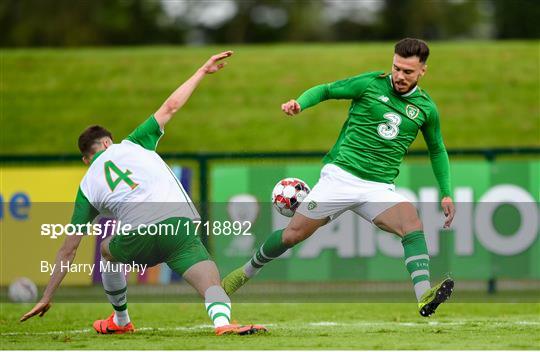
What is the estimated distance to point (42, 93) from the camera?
27.9 m

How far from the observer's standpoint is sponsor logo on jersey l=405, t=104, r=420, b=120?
9625mm

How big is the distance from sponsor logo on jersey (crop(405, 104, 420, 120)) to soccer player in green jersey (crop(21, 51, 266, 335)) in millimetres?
1617

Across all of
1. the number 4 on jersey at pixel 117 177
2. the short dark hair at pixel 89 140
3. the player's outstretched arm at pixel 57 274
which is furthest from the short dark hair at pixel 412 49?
the player's outstretched arm at pixel 57 274

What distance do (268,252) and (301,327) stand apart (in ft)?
3.06

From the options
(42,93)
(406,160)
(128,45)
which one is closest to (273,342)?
(406,160)

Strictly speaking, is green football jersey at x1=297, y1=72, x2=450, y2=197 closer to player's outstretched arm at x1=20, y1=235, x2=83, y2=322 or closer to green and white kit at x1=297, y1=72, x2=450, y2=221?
green and white kit at x1=297, y1=72, x2=450, y2=221

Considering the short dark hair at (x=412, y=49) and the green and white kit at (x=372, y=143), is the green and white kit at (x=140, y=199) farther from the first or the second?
the short dark hair at (x=412, y=49)

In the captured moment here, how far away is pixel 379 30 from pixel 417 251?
38.5 meters

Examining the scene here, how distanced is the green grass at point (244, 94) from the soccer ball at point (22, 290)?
998 centimetres

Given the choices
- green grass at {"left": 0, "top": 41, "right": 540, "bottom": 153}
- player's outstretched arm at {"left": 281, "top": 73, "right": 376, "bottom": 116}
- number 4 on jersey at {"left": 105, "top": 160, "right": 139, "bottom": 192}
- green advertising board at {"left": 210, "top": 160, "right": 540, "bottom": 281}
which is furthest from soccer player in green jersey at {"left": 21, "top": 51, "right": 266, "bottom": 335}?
green grass at {"left": 0, "top": 41, "right": 540, "bottom": 153}

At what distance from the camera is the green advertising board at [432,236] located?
15.0 metres

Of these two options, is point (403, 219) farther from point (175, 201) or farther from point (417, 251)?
point (175, 201)

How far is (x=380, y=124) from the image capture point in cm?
967

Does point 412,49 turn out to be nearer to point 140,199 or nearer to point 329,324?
point 140,199
